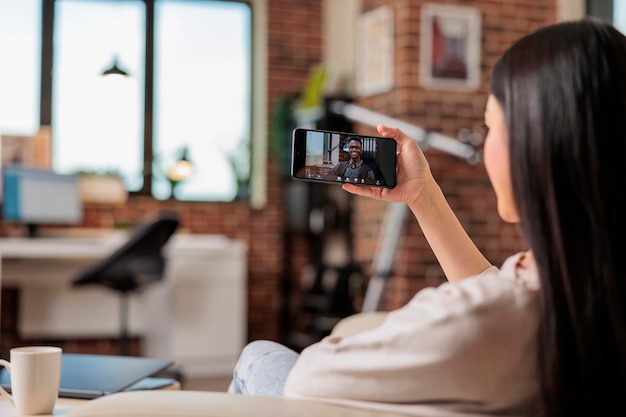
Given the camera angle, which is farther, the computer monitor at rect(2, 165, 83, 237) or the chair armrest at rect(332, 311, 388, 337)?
the computer monitor at rect(2, 165, 83, 237)

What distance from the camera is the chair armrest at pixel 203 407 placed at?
2.52 ft

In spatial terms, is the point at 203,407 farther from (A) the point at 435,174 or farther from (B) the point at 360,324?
(A) the point at 435,174

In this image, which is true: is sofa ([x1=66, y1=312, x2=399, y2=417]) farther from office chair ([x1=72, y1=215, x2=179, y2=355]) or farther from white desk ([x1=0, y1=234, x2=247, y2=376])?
white desk ([x1=0, y1=234, x2=247, y2=376])

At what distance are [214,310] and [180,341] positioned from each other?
0.25 meters

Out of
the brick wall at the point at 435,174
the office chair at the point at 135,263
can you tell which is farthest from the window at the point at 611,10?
the office chair at the point at 135,263

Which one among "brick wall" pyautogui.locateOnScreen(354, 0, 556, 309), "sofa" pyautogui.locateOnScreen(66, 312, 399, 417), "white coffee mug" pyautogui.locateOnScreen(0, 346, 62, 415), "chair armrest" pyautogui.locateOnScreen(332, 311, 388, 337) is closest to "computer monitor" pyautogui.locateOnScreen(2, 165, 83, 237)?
"brick wall" pyautogui.locateOnScreen(354, 0, 556, 309)

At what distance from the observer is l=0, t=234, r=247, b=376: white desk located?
445 cm

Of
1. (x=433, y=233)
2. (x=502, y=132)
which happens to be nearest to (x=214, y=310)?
(x=433, y=233)

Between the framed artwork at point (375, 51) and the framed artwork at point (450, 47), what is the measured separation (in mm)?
179

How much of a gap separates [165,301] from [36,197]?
91cm

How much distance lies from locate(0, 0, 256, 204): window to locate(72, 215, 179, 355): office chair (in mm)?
974

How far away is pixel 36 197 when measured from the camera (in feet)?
15.0

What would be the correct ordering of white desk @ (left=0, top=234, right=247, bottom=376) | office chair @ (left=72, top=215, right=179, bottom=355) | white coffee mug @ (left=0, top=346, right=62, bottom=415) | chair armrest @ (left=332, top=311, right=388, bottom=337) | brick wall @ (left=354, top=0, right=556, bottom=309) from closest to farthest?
1. white coffee mug @ (left=0, top=346, right=62, bottom=415)
2. chair armrest @ (left=332, top=311, right=388, bottom=337)
3. office chair @ (left=72, top=215, right=179, bottom=355)
4. brick wall @ (left=354, top=0, right=556, bottom=309)
5. white desk @ (left=0, top=234, right=247, bottom=376)

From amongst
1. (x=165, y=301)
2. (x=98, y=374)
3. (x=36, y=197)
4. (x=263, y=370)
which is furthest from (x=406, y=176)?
(x=36, y=197)
